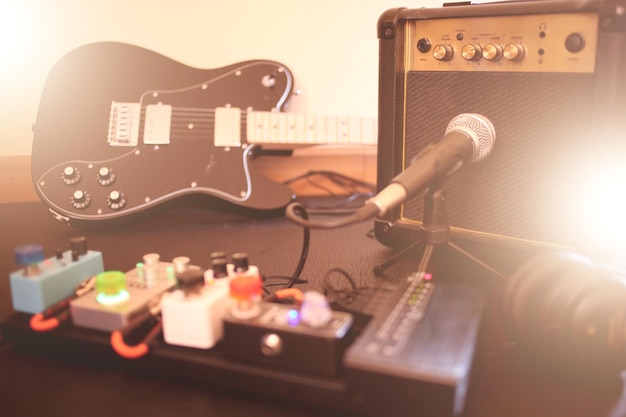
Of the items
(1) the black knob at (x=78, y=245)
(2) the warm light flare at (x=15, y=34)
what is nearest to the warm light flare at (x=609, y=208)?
(1) the black knob at (x=78, y=245)

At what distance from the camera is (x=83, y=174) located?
1198 millimetres

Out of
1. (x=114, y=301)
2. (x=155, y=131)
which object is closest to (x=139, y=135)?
(x=155, y=131)

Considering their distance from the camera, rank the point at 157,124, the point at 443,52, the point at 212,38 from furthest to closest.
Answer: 1. the point at 212,38
2. the point at 157,124
3. the point at 443,52

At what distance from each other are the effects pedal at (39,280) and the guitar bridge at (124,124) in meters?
0.63

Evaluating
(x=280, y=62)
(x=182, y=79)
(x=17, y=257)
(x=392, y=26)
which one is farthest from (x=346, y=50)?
(x=17, y=257)

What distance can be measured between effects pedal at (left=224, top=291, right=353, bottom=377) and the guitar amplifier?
43cm

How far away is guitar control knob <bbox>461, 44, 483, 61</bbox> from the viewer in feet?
2.71

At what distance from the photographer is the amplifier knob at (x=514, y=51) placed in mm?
793

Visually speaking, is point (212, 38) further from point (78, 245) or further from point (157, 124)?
point (78, 245)

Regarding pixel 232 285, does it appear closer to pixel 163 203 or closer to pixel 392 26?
pixel 392 26

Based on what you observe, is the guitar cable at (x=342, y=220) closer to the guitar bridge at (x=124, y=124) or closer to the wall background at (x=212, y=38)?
the guitar bridge at (x=124, y=124)

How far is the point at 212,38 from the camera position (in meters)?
1.42

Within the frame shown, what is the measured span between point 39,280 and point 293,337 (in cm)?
30

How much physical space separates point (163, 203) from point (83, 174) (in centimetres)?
18
